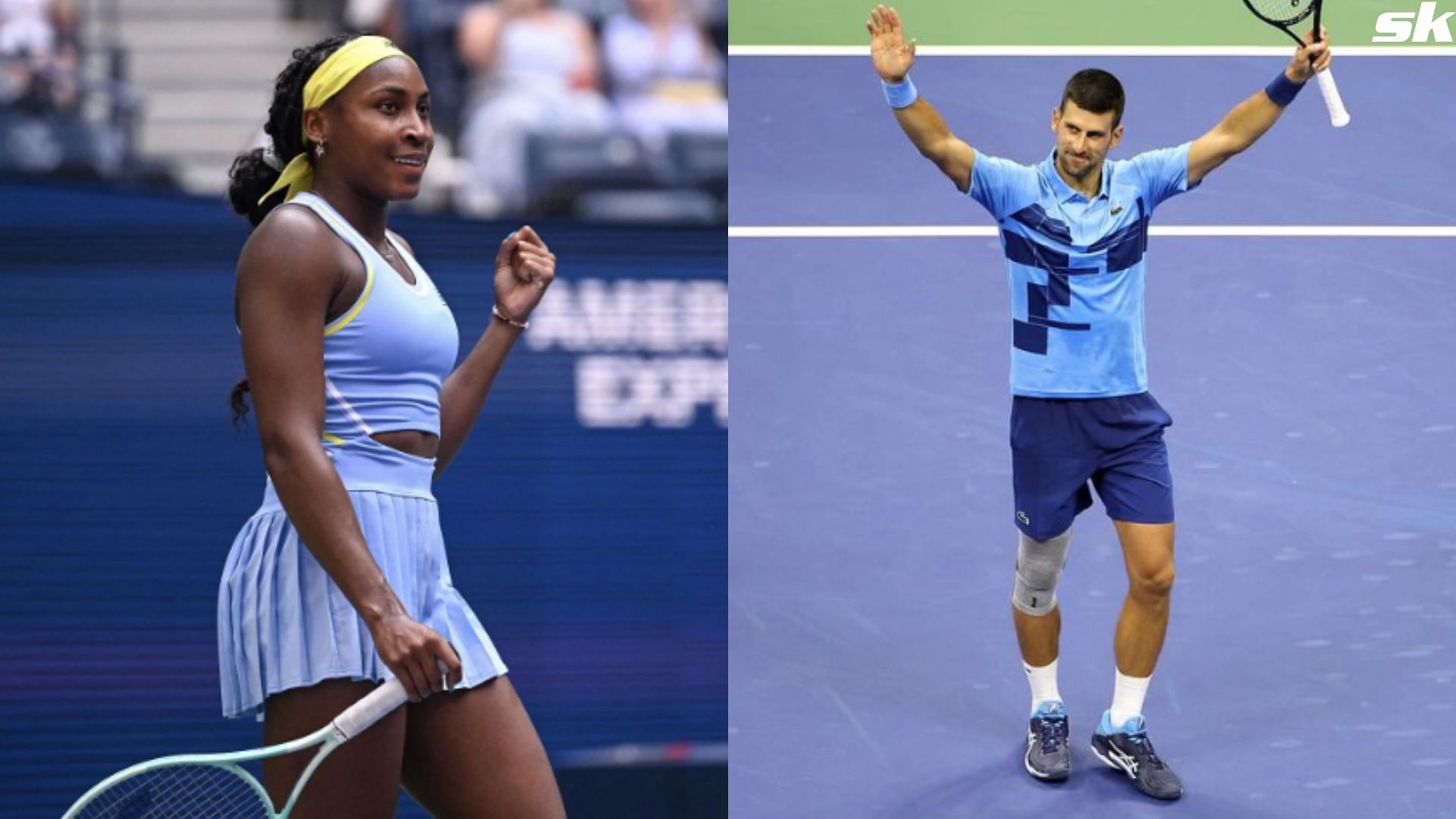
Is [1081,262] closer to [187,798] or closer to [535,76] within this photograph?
[535,76]

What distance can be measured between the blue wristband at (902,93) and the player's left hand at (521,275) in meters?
1.59

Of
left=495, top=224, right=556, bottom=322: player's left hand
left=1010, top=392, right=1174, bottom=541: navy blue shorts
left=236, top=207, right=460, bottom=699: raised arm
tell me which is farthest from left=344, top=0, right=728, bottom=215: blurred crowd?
left=236, top=207, right=460, bottom=699: raised arm

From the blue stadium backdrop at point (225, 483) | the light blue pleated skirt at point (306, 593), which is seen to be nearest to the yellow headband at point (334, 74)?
the light blue pleated skirt at point (306, 593)

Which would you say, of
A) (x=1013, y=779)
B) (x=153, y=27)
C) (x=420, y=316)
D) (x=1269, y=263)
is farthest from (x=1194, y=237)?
(x=420, y=316)

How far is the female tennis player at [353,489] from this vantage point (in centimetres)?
261

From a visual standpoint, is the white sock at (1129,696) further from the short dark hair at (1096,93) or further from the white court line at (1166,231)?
the white court line at (1166,231)

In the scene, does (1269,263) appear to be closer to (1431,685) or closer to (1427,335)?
(1427,335)

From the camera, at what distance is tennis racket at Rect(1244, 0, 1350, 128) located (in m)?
4.43

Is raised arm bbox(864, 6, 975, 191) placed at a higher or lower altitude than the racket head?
higher

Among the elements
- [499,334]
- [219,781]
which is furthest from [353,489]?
[219,781]

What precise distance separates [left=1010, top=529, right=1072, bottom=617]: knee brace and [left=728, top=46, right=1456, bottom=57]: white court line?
2074 millimetres

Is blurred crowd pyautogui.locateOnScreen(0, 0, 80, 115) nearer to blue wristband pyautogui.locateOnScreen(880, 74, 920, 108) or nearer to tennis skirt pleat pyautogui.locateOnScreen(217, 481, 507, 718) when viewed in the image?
blue wristband pyautogui.locateOnScreen(880, 74, 920, 108)

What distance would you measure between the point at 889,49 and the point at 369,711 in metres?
2.44

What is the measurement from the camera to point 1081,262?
4.71 m
